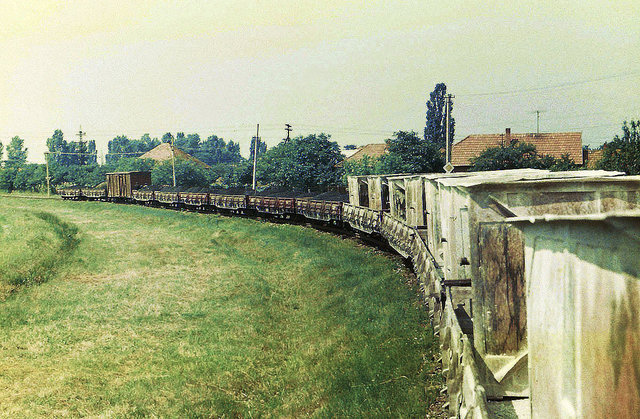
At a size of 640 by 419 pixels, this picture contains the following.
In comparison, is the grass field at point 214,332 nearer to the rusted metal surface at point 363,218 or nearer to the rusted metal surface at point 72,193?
the rusted metal surface at point 363,218

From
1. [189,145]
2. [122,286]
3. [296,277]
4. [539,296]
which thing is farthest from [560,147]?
[189,145]

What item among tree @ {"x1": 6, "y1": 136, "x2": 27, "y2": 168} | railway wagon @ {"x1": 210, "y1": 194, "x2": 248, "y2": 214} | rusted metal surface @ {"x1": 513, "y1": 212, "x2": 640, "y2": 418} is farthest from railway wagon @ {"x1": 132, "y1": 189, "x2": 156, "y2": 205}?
tree @ {"x1": 6, "y1": 136, "x2": 27, "y2": 168}

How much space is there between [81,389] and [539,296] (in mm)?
12898

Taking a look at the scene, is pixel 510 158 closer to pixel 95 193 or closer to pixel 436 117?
pixel 436 117

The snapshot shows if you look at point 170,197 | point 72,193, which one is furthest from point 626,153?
point 72,193

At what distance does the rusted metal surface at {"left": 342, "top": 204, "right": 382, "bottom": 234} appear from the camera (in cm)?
2092

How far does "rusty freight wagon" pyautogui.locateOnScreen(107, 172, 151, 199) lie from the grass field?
26.5 m

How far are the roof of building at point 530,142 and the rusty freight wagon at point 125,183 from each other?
115ft

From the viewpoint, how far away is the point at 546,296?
2920mm

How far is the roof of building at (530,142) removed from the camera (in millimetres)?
54531

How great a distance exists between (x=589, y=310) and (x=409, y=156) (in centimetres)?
4254

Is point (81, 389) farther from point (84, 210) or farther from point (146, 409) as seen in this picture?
point (84, 210)

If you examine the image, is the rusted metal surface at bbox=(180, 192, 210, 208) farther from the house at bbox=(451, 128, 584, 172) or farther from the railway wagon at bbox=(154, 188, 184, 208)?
the house at bbox=(451, 128, 584, 172)

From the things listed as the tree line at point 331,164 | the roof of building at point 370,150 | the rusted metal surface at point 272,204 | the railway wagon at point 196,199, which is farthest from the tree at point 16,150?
the rusted metal surface at point 272,204
